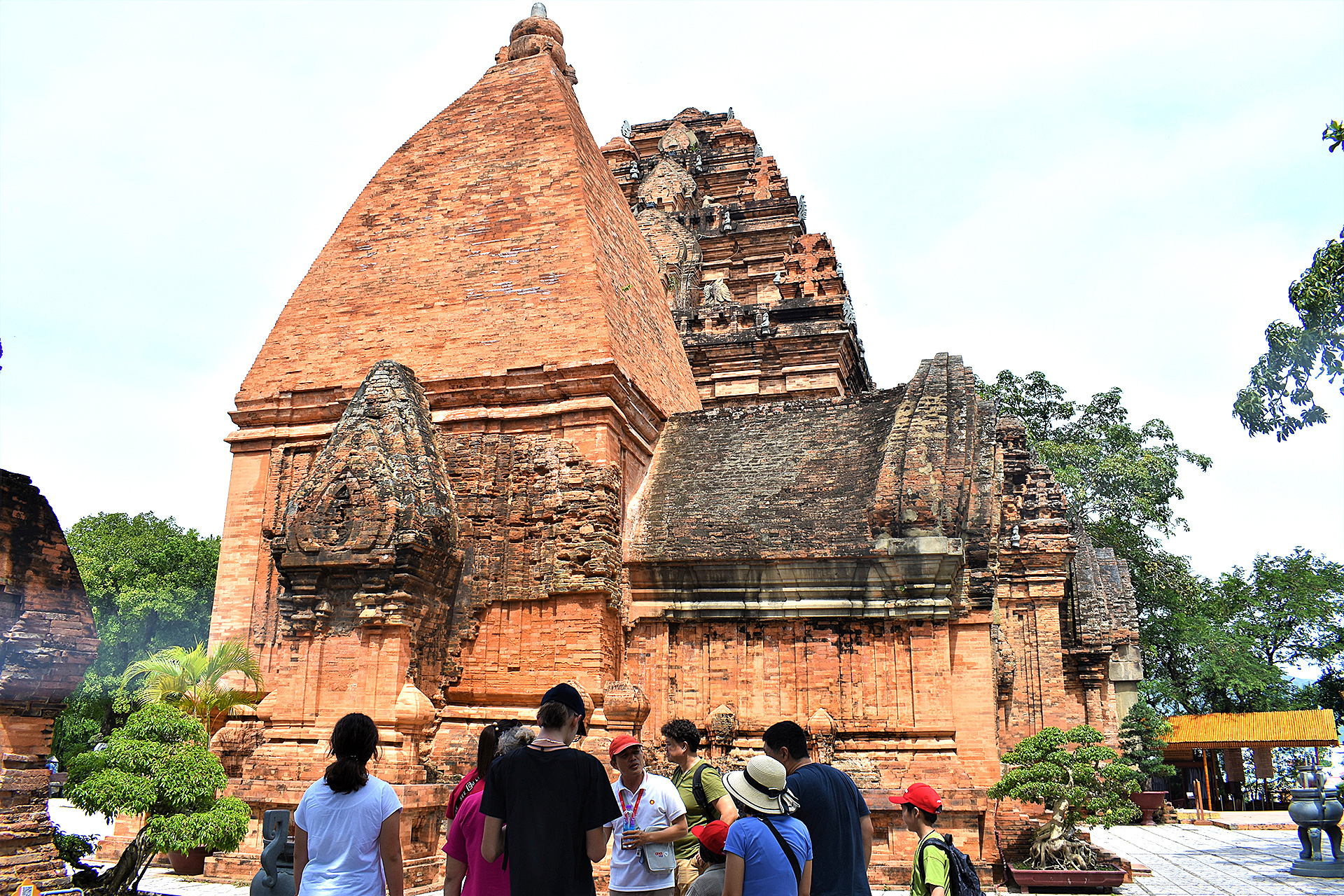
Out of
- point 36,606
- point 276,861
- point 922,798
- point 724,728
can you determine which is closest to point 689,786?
point 922,798

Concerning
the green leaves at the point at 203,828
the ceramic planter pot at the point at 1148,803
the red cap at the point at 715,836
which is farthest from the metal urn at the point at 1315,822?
the ceramic planter pot at the point at 1148,803

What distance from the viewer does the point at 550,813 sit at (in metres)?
4.41

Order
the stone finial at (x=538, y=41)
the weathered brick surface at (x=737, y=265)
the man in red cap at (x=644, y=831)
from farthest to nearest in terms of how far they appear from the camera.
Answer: the weathered brick surface at (x=737, y=265), the stone finial at (x=538, y=41), the man in red cap at (x=644, y=831)

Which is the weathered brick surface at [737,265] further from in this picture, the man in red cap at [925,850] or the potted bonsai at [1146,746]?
the man in red cap at [925,850]

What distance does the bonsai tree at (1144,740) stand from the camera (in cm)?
2755

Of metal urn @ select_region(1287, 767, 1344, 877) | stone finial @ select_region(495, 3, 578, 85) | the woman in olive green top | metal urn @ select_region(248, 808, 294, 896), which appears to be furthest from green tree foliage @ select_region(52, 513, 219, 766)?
the woman in olive green top

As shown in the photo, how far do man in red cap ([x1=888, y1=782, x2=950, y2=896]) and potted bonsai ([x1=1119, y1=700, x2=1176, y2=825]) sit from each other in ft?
78.9

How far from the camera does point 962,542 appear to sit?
11219mm

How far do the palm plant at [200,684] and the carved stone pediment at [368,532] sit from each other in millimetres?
1449

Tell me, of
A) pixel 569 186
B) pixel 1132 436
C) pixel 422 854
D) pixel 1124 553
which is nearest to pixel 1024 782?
pixel 422 854

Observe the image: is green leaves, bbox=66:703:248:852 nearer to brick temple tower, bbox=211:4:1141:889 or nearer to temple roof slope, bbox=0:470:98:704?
temple roof slope, bbox=0:470:98:704

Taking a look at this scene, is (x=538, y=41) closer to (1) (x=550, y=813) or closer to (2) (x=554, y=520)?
(2) (x=554, y=520)

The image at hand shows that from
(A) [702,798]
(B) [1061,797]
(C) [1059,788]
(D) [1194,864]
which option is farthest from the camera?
(D) [1194,864]

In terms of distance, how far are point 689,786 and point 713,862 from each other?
780 millimetres
